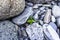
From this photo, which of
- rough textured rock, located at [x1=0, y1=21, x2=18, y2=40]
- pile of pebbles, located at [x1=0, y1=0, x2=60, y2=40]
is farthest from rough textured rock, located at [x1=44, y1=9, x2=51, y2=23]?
rough textured rock, located at [x1=0, y1=21, x2=18, y2=40]

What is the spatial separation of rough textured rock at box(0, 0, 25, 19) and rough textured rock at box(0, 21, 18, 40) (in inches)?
4.6

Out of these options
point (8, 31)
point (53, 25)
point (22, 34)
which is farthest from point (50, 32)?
point (8, 31)

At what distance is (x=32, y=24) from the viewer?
255cm

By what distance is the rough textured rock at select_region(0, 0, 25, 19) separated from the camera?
7.61 ft

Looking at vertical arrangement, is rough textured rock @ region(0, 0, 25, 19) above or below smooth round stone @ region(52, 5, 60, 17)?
above

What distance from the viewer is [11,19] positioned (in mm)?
2561

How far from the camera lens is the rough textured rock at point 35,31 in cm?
240

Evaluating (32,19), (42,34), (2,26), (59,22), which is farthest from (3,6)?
(59,22)

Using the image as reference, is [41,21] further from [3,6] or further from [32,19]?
[3,6]

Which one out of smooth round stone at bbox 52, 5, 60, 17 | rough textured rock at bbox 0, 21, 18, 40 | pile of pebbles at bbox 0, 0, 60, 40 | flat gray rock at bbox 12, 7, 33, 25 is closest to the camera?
rough textured rock at bbox 0, 21, 18, 40

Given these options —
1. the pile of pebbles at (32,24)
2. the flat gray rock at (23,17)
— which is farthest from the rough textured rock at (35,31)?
the flat gray rock at (23,17)

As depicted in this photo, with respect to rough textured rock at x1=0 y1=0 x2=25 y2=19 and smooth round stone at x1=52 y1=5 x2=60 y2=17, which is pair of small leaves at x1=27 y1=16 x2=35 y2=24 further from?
smooth round stone at x1=52 y1=5 x2=60 y2=17

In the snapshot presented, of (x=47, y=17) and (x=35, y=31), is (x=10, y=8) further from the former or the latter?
(x=47, y=17)

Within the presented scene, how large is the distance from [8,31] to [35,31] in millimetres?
414
